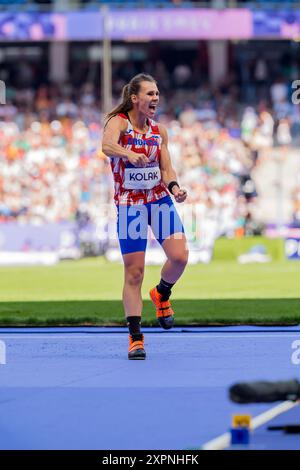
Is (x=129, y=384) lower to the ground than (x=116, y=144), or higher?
lower

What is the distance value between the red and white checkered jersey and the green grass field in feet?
9.21

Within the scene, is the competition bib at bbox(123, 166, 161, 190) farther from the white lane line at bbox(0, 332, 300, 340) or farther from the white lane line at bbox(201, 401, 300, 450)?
the white lane line at bbox(201, 401, 300, 450)

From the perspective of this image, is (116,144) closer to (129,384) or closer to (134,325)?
(134,325)

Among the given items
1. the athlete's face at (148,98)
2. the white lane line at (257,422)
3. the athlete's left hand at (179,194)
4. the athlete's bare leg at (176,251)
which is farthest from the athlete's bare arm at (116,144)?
the white lane line at (257,422)

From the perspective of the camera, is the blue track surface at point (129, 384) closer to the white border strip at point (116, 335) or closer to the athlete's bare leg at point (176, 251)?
the white border strip at point (116, 335)

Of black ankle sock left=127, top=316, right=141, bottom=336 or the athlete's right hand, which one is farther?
black ankle sock left=127, top=316, right=141, bottom=336

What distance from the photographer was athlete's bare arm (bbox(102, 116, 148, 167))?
9.37 metres

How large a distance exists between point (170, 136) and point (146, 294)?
56.4 ft

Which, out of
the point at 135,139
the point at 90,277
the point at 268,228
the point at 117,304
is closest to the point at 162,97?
the point at 268,228

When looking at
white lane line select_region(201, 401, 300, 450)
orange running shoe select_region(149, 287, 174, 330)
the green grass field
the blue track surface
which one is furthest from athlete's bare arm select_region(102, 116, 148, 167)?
the green grass field

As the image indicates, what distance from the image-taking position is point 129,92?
9781 mm

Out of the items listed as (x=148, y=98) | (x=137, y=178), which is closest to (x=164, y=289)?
(x=137, y=178)

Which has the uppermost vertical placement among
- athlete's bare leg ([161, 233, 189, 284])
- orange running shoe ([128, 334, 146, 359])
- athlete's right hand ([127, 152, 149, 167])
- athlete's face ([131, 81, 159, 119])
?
athlete's face ([131, 81, 159, 119])

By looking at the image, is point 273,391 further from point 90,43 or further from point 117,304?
point 90,43
